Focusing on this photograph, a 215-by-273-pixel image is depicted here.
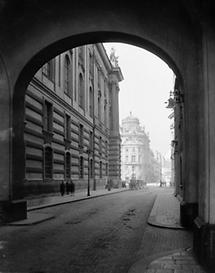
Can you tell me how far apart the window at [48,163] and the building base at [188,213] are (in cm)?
1769

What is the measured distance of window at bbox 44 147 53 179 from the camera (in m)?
30.2

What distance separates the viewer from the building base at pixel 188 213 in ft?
43.0

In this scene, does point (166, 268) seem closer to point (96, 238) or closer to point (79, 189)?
point (96, 238)

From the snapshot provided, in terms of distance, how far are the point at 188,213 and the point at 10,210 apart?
5754 millimetres

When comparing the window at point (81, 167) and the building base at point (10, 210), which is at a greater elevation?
the window at point (81, 167)

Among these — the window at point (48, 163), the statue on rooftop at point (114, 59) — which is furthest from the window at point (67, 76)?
the statue on rooftop at point (114, 59)

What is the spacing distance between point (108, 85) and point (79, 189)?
2863 cm

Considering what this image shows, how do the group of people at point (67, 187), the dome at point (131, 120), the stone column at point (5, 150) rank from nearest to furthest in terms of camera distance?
the stone column at point (5, 150), the group of people at point (67, 187), the dome at point (131, 120)

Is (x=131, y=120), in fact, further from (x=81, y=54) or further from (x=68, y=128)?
(x=68, y=128)

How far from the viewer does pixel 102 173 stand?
56250mm

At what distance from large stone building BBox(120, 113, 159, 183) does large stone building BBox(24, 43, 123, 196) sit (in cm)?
6434

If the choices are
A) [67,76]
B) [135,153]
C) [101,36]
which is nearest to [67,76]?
[67,76]

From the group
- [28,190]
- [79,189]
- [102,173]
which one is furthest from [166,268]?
[102,173]

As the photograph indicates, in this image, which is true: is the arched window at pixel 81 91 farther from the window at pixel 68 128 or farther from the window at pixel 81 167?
the window at pixel 68 128
